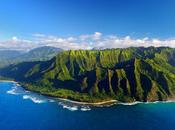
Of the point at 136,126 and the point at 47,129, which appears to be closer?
the point at 47,129

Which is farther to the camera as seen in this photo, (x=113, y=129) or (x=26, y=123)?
(x=26, y=123)

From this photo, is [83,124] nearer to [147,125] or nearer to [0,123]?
[147,125]

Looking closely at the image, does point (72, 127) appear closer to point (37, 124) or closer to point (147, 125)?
point (37, 124)

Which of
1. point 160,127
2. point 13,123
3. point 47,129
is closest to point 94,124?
point 47,129

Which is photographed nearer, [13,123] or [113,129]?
[113,129]

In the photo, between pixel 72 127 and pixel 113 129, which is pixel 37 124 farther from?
pixel 113 129

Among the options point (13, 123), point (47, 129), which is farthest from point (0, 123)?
point (47, 129)

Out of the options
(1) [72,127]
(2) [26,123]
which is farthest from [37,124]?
(1) [72,127]
